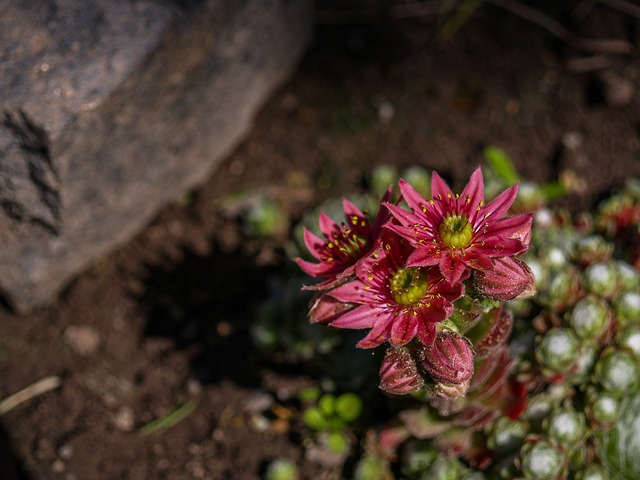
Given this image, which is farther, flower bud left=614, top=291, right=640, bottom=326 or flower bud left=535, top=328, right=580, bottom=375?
flower bud left=614, top=291, right=640, bottom=326

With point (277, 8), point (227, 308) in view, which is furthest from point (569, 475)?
point (277, 8)

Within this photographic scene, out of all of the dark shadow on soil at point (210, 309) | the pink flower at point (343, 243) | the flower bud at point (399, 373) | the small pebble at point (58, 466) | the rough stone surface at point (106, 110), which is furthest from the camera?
the dark shadow on soil at point (210, 309)

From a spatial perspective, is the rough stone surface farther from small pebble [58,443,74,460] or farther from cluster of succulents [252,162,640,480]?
cluster of succulents [252,162,640,480]

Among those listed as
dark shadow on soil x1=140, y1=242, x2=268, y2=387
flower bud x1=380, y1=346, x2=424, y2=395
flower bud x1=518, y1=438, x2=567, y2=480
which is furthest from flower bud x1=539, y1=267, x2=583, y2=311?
dark shadow on soil x1=140, y1=242, x2=268, y2=387

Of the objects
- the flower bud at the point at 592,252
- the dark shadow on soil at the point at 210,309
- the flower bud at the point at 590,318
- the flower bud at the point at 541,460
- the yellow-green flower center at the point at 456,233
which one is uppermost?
the yellow-green flower center at the point at 456,233

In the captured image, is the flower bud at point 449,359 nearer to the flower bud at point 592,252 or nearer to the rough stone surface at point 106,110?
the flower bud at point 592,252

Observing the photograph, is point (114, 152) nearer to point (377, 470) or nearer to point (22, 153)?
point (22, 153)

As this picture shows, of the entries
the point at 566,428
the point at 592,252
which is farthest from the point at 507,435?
the point at 592,252

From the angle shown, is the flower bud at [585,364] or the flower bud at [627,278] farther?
the flower bud at [627,278]

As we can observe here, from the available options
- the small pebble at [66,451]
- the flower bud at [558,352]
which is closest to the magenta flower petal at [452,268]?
the flower bud at [558,352]

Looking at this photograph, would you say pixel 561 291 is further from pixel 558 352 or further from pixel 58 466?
pixel 58 466
